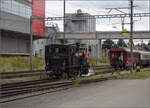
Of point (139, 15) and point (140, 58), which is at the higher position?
point (139, 15)

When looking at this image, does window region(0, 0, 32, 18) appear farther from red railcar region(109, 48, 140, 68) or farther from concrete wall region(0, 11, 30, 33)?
red railcar region(109, 48, 140, 68)

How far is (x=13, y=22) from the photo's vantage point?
38.6 metres

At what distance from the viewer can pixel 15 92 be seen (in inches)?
474

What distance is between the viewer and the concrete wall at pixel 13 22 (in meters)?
35.9

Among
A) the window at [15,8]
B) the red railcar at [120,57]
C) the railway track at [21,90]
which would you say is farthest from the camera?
the window at [15,8]

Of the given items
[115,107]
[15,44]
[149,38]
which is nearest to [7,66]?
[15,44]

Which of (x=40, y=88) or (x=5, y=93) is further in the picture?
(x=40, y=88)

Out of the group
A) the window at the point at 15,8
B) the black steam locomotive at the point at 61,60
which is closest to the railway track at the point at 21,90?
the black steam locomotive at the point at 61,60

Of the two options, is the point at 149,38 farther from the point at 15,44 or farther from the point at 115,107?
the point at 115,107

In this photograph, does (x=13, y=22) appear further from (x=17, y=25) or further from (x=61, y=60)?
(x=61, y=60)

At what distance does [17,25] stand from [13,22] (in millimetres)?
1586

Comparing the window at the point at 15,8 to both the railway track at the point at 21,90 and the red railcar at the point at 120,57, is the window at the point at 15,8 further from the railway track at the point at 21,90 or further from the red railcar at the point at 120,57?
the railway track at the point at 21,90

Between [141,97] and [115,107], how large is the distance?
261cm

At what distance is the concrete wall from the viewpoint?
35.9 metres
